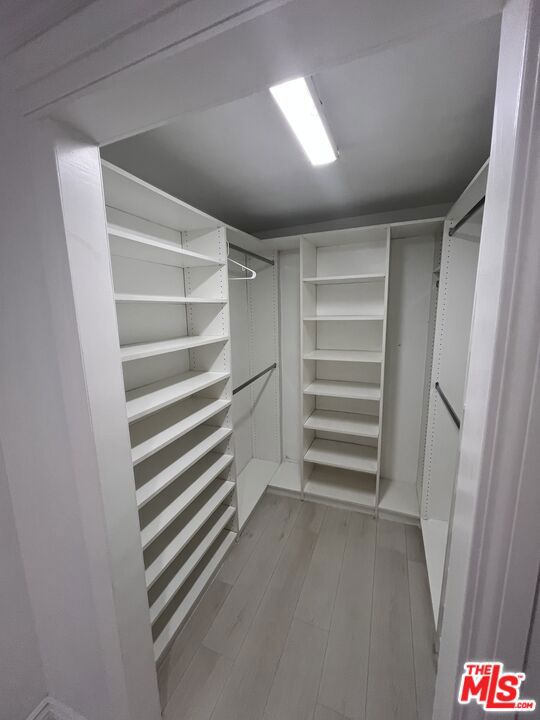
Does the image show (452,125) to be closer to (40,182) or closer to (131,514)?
(40,182)

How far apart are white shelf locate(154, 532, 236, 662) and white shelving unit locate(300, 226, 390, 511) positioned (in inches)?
Answer: 32.9

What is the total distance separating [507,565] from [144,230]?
1877mm

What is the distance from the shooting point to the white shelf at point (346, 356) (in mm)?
2105

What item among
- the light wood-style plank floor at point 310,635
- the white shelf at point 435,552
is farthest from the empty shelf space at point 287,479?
the white shelf at point 435,552

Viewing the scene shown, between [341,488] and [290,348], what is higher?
[290,348]

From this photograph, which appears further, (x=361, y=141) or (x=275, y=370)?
(x=275, y=370)

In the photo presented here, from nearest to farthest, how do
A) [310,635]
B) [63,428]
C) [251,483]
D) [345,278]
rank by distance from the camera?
[63,428]
[310,635]
[345,278]
[251,483]

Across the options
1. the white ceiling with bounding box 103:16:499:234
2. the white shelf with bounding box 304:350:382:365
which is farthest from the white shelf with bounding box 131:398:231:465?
Answer: the white ceiling with bounding box 103:16:499:234

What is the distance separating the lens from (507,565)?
48cm

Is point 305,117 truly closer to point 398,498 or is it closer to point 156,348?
point 156,348

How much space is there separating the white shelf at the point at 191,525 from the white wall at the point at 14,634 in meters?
0.44

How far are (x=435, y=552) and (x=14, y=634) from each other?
221 centimetres

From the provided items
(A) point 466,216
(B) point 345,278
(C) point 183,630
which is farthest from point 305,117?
(C) point 183,630
